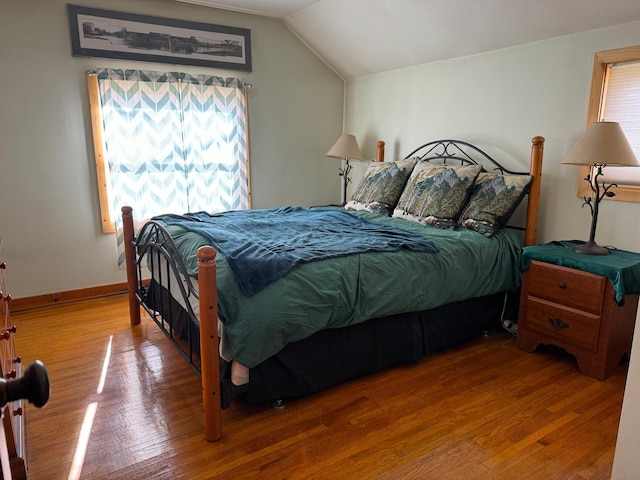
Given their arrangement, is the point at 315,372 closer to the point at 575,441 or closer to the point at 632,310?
the point at 575,441

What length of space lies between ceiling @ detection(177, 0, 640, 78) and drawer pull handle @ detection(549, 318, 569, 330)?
172 cm

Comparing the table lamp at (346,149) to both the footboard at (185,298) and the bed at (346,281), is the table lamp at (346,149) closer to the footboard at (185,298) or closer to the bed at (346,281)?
the bed at (346,281)

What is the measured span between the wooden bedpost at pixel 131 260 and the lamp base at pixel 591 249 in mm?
2756

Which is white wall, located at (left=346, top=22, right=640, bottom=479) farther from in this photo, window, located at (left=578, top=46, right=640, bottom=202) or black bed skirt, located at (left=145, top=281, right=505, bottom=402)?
black bed skirt, located at (left=145, top=281, right=505, bottom=402)

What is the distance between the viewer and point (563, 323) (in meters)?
2.57

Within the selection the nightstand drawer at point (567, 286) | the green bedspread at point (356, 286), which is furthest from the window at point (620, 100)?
the green bedspread at point (356, 286)

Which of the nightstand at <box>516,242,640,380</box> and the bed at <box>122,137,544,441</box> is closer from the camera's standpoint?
the bed at <box>122,137,544,441</box>

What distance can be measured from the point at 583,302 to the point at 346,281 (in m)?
1.32

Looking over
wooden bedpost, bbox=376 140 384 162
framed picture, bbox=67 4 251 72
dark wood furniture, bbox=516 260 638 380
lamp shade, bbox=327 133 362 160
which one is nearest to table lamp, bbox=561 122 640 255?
dark wood furniture, bbox=516 260 638 380

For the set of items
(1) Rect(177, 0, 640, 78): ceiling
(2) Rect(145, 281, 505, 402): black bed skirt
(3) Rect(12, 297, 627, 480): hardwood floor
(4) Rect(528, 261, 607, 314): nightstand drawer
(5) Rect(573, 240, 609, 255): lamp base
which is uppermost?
(1) Rect(177, 0, 640, 78): ceiling

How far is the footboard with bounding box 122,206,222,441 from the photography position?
1.83m

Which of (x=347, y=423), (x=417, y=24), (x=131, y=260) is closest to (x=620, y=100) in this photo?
(x=417, y=24)

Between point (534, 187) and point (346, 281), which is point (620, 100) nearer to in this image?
point (534, 187)

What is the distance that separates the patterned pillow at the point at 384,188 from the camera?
356 centimetres
